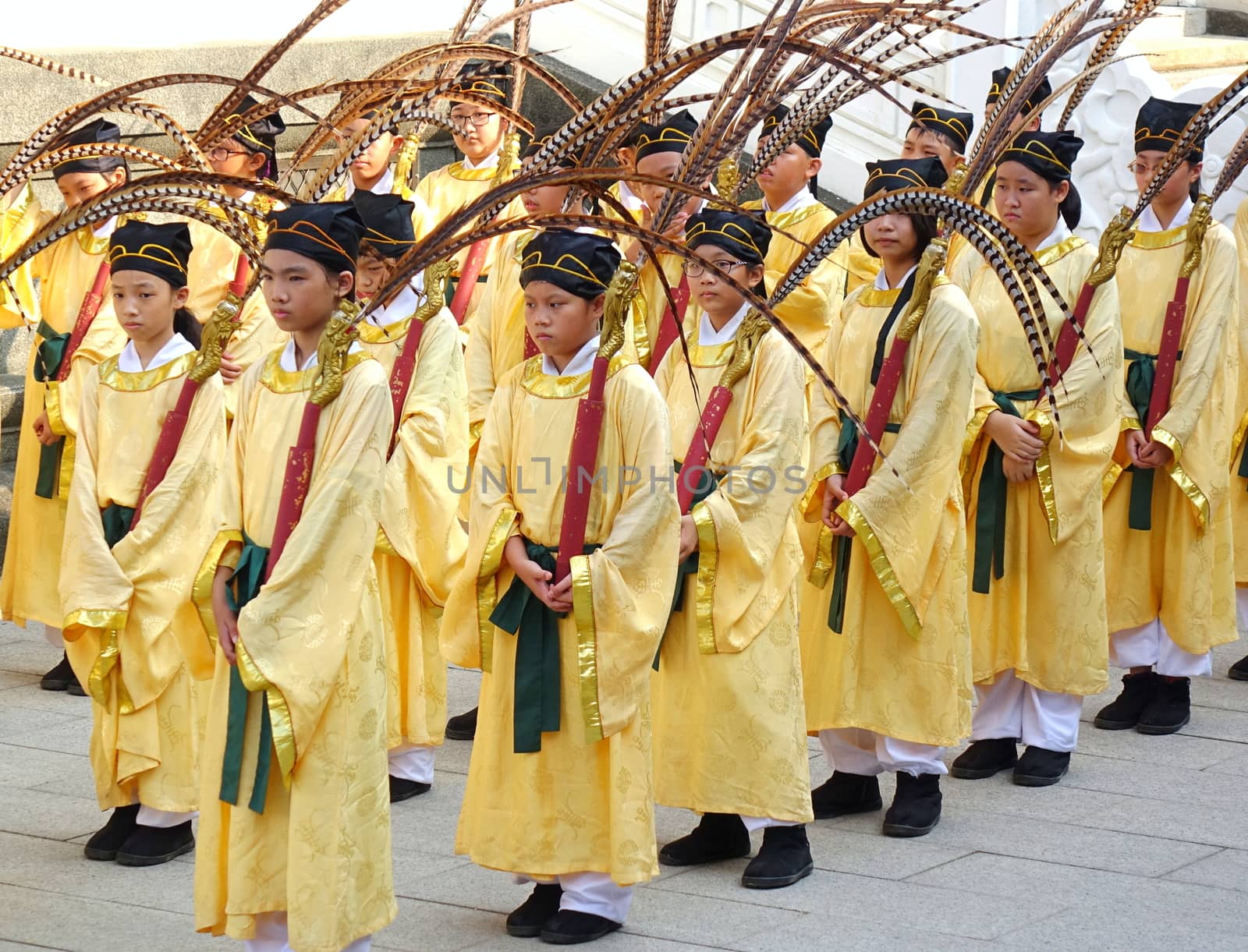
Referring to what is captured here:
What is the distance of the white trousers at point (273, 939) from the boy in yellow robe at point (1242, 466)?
4607 millimetres

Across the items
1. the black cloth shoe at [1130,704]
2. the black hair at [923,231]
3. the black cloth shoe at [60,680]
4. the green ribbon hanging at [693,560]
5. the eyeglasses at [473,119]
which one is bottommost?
the black cloth shoe at [60,680]

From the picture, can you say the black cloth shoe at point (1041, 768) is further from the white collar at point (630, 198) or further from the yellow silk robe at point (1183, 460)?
the white collar at point (630, 198)

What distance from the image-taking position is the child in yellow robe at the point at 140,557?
5234 mm

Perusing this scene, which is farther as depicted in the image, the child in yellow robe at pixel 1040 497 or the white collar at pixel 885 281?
the child in yellow robe at pixel 1040 497

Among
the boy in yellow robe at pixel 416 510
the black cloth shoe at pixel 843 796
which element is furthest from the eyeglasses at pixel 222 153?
the black cloth shoe at pixel 843 796

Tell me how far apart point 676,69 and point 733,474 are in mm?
1179

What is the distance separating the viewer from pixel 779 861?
509 cm

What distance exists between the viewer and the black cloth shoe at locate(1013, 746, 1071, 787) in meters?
6.08

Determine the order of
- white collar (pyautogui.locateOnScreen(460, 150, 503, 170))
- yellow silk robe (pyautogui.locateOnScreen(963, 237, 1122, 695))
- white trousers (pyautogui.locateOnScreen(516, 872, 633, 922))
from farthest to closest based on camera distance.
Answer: white collar (pyautogui.locateOnScreen(460, 150, 503, 170)) < yellow silk robe (pyautogui.locateOnScreen(963, 237, 1122, 695)) < white trousers (pyautogui.locateOnScreen(516, 872, 633, 922))

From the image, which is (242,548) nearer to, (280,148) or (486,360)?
(486,360)

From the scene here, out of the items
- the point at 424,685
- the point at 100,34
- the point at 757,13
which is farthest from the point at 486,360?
the point at 100,34

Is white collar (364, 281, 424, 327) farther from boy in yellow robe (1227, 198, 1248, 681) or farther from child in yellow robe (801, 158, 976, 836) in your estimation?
boy in yellow robe (1227, 198, 1248, 681)

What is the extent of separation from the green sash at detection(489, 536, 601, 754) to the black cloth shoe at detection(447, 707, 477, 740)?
1.99 meters

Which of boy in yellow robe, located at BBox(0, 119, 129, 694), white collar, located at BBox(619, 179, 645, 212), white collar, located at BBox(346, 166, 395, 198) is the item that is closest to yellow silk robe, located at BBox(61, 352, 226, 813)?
boy in yellow robe, located at BBox(0, 119, 129, 694)
